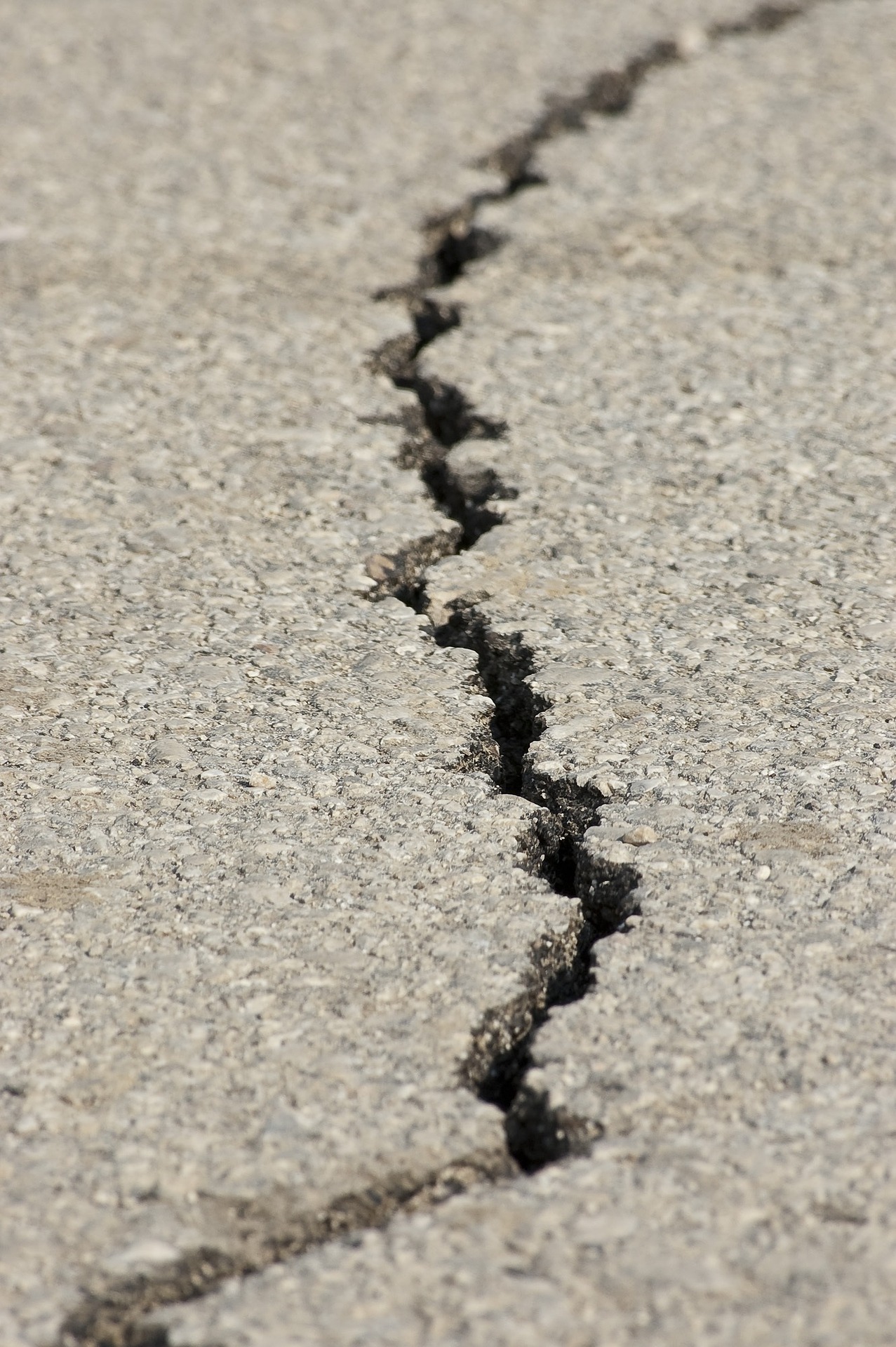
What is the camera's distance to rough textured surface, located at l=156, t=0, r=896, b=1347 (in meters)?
1.33

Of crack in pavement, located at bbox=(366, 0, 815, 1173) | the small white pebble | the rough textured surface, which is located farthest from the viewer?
the small white pebble

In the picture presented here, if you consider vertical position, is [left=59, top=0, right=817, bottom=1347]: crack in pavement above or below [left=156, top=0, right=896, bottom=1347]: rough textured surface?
below

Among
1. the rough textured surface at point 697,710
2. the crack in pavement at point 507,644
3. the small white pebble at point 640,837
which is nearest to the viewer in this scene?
the rough textured surface at point 697,710

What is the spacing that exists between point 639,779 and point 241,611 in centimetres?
69

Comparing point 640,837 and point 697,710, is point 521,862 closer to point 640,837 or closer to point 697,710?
point 640,837

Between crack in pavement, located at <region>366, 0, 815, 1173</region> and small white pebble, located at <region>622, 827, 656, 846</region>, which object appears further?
small white pebble, located at <region>622, 827, 656, 846</region>

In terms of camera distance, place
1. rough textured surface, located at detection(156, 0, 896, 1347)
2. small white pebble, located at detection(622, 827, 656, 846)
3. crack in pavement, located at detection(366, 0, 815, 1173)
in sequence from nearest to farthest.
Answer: rough textured surface, located at detection(156, 0, 896, 1347) < crack in pavement, located at detection(366, 0, 815, 1173) < small white pebble, located at detection(622, 827, 656, 846)

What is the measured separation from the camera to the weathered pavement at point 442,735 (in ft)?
4.52

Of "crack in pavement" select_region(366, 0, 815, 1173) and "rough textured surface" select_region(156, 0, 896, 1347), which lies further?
"crack in pavement" select_region(366, 0, 815, 1173)

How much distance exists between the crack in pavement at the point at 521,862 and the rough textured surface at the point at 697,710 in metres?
0.02

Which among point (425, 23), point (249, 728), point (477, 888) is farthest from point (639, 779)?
point (425, 23)

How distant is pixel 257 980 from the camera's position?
1643 mm

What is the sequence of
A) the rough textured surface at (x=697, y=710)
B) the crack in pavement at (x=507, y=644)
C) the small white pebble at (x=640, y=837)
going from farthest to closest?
the small white pebble at (x=640, y=837) < the crack in pavement at (x=507, y=644) < the rough textured surface at (x=697, y=710)

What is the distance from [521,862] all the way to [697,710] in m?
0.39
